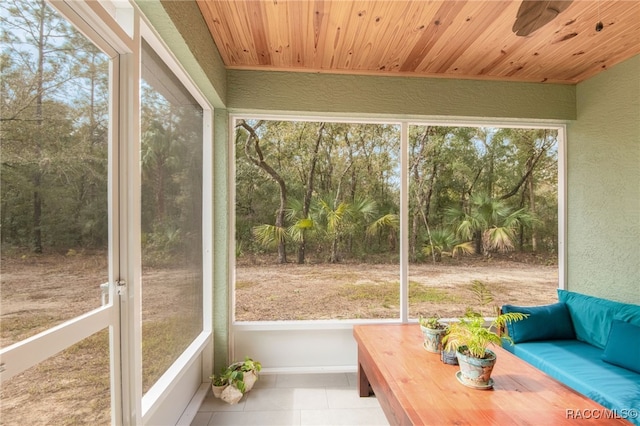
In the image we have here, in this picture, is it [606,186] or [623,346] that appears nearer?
[623,346]

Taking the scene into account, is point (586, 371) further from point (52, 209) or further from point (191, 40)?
point (191, 40)

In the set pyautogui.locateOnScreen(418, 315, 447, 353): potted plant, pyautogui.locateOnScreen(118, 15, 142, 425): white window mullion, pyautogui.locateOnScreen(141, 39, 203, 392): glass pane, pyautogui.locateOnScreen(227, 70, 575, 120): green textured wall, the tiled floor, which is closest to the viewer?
pyautogui.locateOnScreen(118, 15, 142, 425): white window mullion

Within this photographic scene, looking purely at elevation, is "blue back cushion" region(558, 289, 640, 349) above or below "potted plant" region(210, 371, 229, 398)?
above

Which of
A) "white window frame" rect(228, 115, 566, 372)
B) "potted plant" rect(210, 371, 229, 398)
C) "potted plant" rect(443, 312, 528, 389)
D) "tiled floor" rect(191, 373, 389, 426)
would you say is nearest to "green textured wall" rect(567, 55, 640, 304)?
"white window frame" rect(228, 115, 566, 372)

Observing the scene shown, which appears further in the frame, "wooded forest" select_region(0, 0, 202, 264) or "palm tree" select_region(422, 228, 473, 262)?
"palm tree" select_region(422, 228, 473, 262)

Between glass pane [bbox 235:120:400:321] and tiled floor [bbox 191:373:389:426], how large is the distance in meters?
0.53

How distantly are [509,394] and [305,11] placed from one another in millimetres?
2306

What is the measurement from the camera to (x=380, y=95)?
2.51 metres

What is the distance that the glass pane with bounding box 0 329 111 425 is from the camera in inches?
32.5

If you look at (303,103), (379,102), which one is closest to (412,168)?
(379,102)

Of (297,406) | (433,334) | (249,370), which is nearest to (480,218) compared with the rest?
(433,334)

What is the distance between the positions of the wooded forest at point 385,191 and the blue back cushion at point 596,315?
2.01 feet

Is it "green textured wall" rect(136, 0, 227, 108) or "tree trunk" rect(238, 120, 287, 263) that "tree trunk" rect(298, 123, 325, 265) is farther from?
"green textured wall" rect(136, 0, 227, 108)

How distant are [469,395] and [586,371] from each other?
1091mm
